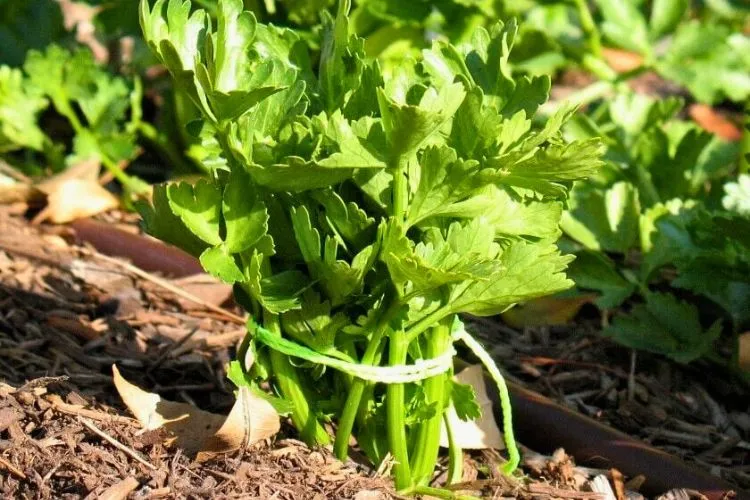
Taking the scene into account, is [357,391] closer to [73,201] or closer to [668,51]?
[73,201]

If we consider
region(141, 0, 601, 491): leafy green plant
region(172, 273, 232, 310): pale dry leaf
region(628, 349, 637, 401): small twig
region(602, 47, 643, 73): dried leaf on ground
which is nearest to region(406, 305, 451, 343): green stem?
region(141, 0, 601, 491): leafy green plant

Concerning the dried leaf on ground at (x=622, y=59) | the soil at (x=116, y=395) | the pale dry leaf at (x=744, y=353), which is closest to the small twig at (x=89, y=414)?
the soil at (x=116, y=395)

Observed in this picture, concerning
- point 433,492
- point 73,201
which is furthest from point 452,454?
point 73,201

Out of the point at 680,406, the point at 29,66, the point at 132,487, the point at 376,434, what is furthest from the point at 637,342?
the point at 29,66

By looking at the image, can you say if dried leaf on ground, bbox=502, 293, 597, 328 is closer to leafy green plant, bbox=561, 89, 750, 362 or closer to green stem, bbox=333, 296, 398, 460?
leafy green plant, bbox=561, 89, 750, 362

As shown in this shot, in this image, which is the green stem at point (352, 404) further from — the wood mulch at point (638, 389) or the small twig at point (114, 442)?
the wood mulch at point (638, 389)

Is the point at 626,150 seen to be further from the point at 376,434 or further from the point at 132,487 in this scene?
the point at 132,487
